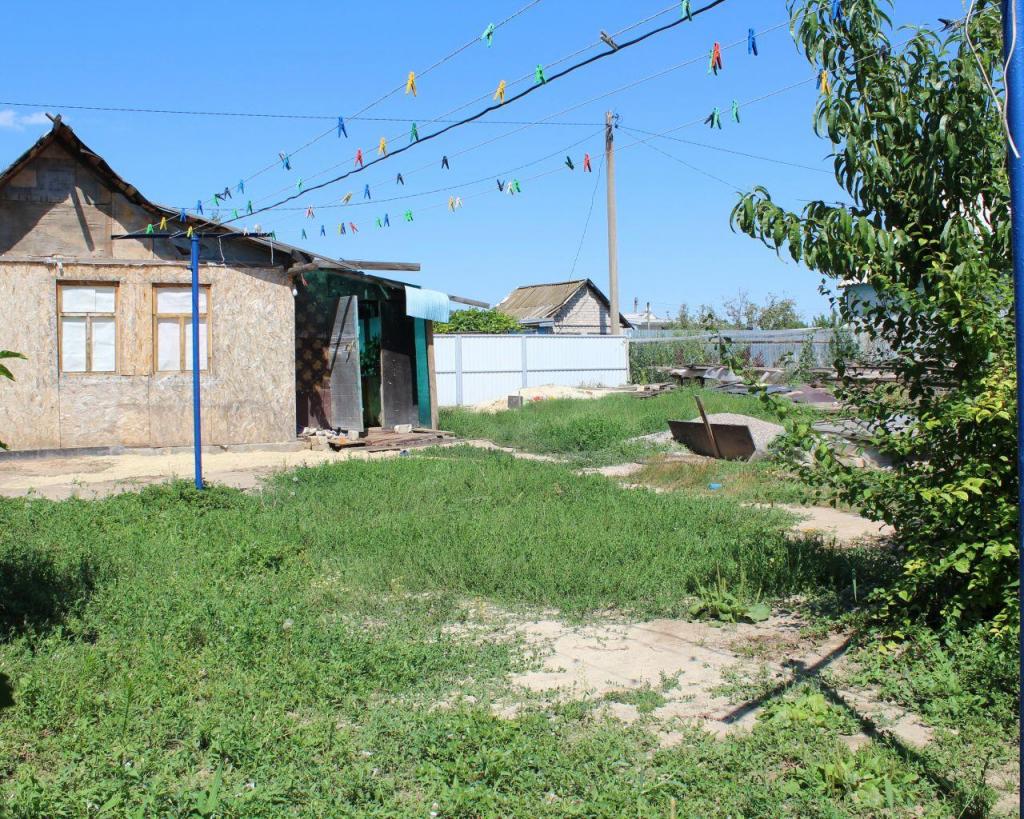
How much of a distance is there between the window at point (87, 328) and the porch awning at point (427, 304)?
476 centimetres

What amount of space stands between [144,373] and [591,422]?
7.35 metres

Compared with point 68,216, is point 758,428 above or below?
below

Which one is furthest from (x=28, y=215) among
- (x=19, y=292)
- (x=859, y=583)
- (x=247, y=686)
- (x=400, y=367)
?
(x=859, y=583)

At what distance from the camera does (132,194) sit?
47.4ft

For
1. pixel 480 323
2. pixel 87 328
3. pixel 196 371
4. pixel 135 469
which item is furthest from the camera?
pixel 480 323

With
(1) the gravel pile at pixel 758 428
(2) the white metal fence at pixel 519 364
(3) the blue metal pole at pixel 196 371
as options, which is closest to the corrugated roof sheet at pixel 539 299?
(2) the white metal fence at pixel 519 364

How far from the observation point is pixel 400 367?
58.1 feet

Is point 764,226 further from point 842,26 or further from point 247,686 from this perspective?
point 247,686

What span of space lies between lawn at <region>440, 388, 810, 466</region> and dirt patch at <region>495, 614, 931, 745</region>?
8.02 m

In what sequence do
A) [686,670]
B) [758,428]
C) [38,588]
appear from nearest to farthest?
[686,670]
[38,588]
[758,428]

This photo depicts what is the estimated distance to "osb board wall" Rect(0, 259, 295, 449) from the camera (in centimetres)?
1415

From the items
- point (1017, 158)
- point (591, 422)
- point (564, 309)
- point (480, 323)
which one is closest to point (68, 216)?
point (591, 422)

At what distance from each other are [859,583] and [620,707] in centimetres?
272

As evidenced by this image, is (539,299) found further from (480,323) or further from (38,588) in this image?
(38,588)
